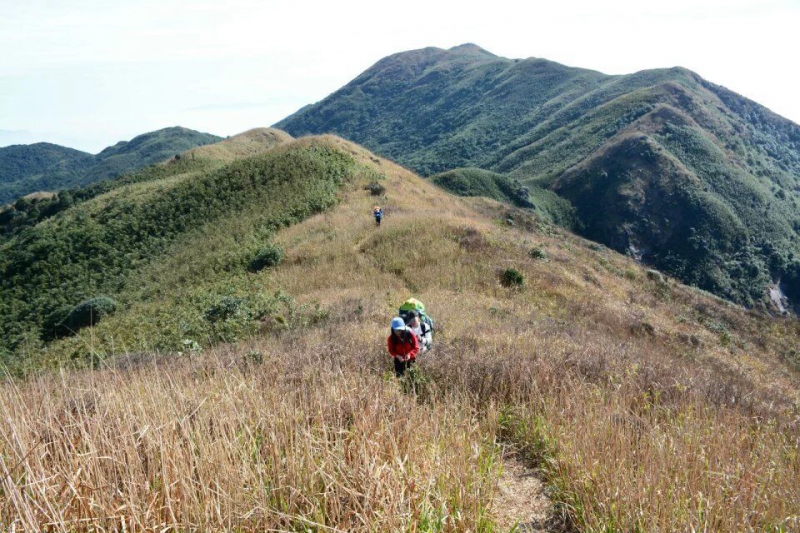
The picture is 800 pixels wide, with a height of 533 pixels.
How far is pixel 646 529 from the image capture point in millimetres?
2490

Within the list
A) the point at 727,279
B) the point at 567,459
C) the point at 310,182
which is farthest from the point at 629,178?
the point at 567,459

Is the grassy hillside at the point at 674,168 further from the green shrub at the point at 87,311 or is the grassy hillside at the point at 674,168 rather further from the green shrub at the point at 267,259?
the green shrub at the point at 87,311

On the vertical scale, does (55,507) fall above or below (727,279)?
above

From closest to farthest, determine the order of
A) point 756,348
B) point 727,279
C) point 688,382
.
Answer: point 688,382 < point 756,348 < point 727,279

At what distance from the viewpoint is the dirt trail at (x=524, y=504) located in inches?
114

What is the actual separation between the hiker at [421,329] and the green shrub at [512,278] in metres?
9.70

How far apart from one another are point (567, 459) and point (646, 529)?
0.79 meters

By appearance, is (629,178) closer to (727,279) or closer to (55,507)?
(727,279)

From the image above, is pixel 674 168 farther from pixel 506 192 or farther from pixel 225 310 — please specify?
pixel 225 310

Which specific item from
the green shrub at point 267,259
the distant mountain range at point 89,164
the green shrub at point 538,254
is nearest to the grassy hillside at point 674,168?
the green shrub at point 538,254

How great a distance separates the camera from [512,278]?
15820mm

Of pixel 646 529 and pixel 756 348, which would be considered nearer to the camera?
pixel 646 529

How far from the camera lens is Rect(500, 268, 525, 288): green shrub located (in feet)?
51.5

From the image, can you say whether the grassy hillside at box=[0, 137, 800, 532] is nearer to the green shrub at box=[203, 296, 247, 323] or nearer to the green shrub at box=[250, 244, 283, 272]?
the green shrub at box=[203, 296, 247, 323]
